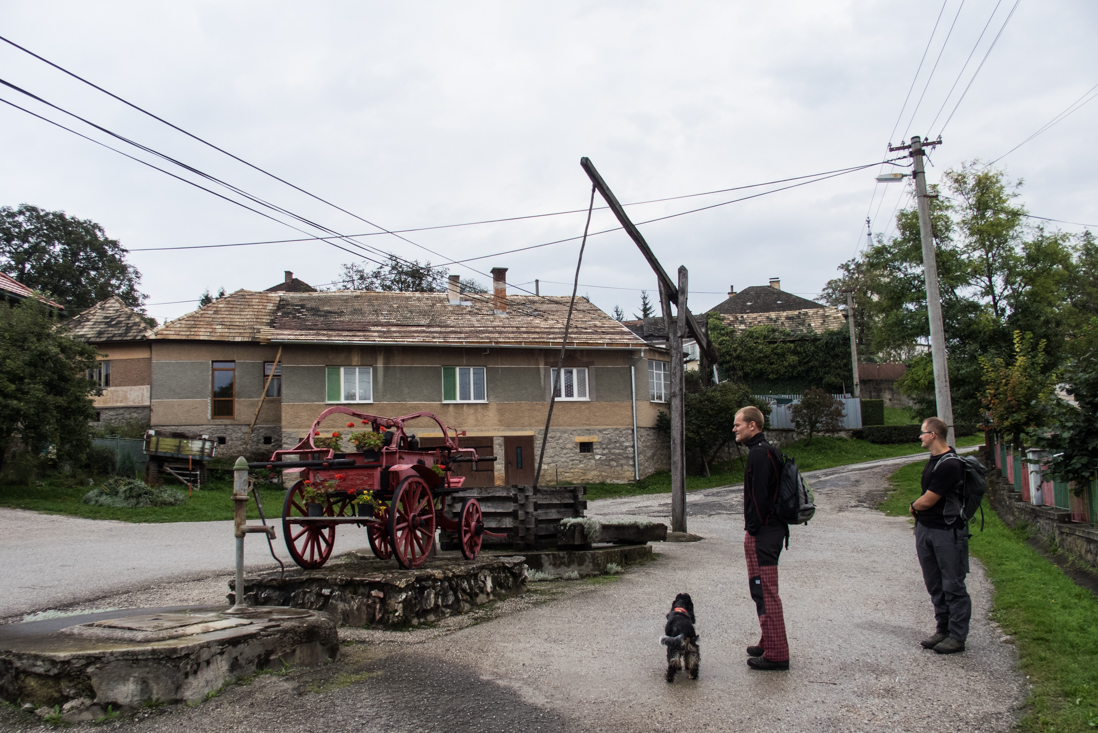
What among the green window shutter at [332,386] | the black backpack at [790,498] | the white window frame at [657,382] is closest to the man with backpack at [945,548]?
the black backpack at [790,498]

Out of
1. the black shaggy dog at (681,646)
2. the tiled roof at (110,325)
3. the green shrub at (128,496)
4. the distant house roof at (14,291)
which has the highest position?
the distant house roof at (14,291)

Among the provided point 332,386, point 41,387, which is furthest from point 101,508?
point 332,386

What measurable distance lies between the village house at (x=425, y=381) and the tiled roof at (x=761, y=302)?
25917 mm

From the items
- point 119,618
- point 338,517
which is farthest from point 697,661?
point 119,618

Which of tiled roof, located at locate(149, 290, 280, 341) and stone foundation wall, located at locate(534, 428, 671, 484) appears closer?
stone foundation wall, located at locate(534, 428, 671, 484)

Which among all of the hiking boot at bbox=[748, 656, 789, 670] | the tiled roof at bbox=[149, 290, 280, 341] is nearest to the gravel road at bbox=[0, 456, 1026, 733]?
the hiking boot at bbox=[748, 656, 789, 670]

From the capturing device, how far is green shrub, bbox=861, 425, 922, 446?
35969mm

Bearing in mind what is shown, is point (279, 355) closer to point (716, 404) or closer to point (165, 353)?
point (165, 353)

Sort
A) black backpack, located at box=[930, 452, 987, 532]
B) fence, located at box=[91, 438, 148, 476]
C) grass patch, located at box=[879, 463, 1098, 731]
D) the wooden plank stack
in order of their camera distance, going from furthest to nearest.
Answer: fence, located at box=[91, 438, 148, 476] < the wooden plank stack < black backpack, located at box=[930, 452, 987, 532] < grass patch, located at box=[879, 463, 1098, 731]

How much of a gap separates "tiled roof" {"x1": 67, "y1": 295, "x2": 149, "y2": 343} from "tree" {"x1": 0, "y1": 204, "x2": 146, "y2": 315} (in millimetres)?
18623

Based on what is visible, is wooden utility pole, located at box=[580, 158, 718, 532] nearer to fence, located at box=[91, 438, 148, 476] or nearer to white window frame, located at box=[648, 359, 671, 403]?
white window frame, located at box=[648, 359, 671, 403]

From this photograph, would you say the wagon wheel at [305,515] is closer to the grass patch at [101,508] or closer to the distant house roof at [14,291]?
the grass patch at [101,508]

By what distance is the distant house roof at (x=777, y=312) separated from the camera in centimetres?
4712

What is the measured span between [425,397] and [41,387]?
1069 cm
